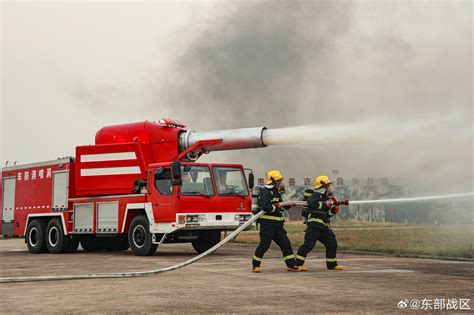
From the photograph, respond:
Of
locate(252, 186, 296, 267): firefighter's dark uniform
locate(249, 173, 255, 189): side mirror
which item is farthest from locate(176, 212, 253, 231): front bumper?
locate(252, 186, 296, 267): firefighter's dark uniform

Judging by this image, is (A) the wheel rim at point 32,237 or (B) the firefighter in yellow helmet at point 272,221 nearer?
(B) the firefighter in yellow helmet at point 272,221

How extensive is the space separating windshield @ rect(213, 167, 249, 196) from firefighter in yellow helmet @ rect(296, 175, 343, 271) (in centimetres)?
433

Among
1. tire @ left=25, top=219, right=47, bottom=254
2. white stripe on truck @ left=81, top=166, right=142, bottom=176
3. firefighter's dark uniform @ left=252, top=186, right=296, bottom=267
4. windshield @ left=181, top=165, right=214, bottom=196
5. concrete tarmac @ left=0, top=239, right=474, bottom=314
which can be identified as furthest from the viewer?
tire @ left=25, top=219, right=47, bottom=254

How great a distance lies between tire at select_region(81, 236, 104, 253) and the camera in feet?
64.6

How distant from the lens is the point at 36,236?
19594 millimetres

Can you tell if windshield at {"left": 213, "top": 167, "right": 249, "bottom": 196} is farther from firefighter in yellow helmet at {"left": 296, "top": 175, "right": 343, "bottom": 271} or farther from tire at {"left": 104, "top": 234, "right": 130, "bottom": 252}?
tire at {"left": 104, "top": 234, "right": 130, "bottom": 252}

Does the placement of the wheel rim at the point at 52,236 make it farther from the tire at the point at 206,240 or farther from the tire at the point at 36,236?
the tire at the point at 206,240

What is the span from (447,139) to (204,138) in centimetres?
609

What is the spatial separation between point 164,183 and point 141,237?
1.68 m

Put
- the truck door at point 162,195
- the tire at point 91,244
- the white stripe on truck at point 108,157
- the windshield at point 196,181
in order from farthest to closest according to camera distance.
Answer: the tire at point 91,244, the white stripe on truck at point 108,157, the windshield at point 196,181, the truck door at point 162,195

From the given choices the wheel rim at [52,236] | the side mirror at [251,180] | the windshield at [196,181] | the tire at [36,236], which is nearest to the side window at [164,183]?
the windshield at [196,181]

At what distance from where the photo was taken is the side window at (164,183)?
51.8 ft

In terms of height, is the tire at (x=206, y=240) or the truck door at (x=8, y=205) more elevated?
the truck door at (x=8, y=205)

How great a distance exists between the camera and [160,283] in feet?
33.8
